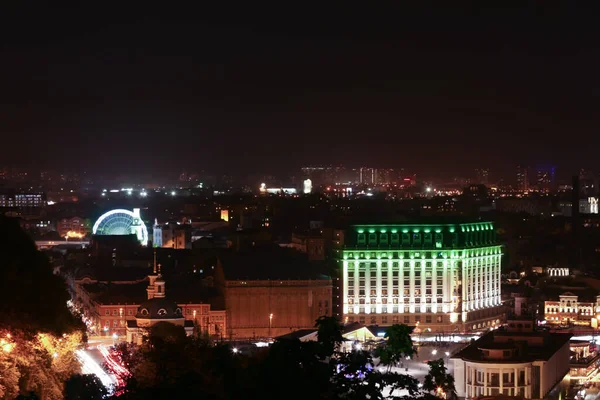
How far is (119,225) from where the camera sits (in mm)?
97000

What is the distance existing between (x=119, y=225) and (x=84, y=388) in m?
57.8

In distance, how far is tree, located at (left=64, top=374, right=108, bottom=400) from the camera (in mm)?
38438

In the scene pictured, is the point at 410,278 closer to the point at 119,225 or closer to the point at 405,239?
the point at 405,239

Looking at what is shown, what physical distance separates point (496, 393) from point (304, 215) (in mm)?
76859

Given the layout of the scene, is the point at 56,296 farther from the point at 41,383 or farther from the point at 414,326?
the point at 414,326

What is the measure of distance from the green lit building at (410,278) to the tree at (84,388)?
84.5 ft

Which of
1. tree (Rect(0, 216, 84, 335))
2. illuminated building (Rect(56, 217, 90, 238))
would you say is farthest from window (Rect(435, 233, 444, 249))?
illuminated building (Rect(56, 217, 90, 238))

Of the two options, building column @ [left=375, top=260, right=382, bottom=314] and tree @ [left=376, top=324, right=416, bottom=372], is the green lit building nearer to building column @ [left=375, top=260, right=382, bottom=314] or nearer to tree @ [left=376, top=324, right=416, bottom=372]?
building column @ [left=375, top=260, right=382, bottom=314]

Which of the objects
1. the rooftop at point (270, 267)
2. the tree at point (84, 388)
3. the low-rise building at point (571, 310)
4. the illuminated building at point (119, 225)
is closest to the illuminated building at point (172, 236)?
the illuminated building at point (119, 225)

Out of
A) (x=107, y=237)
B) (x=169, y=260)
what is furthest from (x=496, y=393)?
(x=107, y=237)

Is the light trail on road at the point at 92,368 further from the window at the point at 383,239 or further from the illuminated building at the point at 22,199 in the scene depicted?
the illuminated building at the point at 22,199

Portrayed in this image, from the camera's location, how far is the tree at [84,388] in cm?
3844

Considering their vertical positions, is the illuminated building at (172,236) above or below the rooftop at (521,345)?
above

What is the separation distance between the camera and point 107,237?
87812mm
